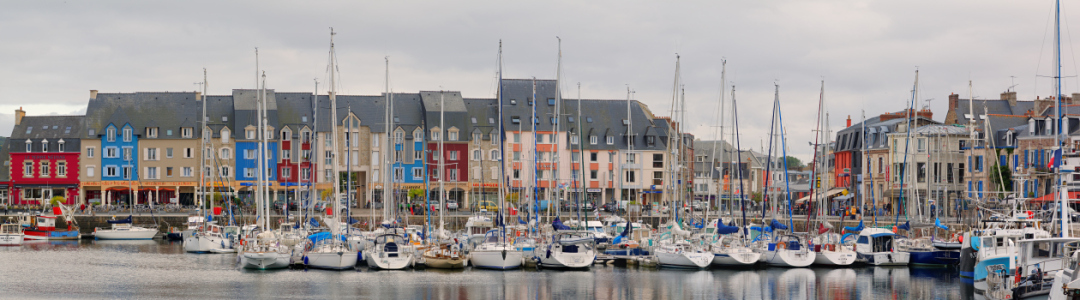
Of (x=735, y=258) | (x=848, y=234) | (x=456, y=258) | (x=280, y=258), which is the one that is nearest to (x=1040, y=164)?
(x=848, y=234)

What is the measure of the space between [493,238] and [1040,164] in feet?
115

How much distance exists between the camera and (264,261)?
49969 mm

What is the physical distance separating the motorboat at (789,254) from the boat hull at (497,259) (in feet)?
38.6

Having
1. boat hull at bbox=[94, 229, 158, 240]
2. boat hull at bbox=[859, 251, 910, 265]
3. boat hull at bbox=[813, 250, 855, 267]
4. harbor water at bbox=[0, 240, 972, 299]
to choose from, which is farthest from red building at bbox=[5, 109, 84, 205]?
boat hull at bbox=[859, 251, 910, 265]

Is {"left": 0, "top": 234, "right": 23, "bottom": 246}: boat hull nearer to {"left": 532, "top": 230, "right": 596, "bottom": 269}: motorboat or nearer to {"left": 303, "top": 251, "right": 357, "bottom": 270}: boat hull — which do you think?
{"left": 303, "top": 251, "right": 357, "bottom": 270}: boat hull

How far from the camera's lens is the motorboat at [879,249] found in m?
Result: 53.2

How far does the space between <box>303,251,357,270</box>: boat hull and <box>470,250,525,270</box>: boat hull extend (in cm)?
553

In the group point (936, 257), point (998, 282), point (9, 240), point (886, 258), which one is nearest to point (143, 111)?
point (9, 240)

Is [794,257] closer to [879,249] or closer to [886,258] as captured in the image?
[879,249]

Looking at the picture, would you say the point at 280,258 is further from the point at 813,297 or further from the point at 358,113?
the point at 358,113

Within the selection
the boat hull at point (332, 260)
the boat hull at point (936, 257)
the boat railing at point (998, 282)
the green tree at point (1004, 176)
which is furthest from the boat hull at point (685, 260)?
the green tree at point (1004, 176)

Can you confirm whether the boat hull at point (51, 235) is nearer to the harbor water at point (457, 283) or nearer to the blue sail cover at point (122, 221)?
the blue sail cover at point (122, 221)

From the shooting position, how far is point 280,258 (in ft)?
165

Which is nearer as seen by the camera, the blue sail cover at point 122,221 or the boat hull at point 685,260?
the boat hull at point 685,260
